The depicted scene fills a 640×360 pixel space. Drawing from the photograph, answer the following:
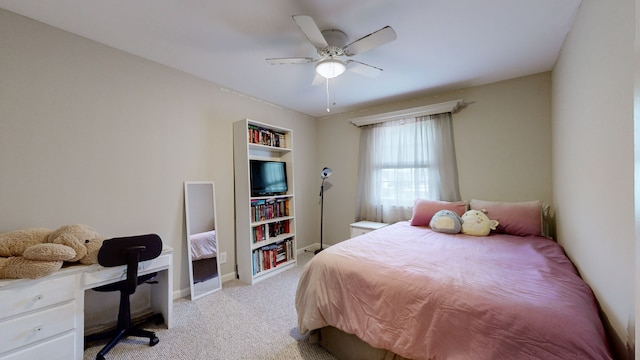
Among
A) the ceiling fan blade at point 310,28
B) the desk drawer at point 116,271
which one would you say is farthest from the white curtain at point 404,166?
the desk drawer at point 116,271

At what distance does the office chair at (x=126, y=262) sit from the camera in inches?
63.6

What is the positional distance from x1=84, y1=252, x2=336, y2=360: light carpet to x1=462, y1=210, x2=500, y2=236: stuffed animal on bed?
5.78 ft

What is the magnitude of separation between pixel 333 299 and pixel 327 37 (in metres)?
1.90

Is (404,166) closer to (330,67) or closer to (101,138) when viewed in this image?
(330,67)

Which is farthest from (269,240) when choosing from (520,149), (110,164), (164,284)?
(520,149)

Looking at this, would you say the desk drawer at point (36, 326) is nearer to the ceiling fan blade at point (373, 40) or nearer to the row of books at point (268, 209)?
the row of books at point (268, 209)

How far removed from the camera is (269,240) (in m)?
3.08

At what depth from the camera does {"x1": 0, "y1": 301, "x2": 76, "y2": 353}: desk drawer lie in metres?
1.30

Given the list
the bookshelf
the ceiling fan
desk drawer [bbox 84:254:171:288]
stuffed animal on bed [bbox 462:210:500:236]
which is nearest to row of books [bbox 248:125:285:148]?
the bookshelf

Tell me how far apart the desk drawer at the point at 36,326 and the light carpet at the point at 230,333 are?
0.36 meters

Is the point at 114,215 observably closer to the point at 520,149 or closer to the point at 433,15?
the point at 433,15

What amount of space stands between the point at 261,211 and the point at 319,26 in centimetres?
214

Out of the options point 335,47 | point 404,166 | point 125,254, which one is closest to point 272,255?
point 125,254

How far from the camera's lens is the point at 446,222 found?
2.43 metres
